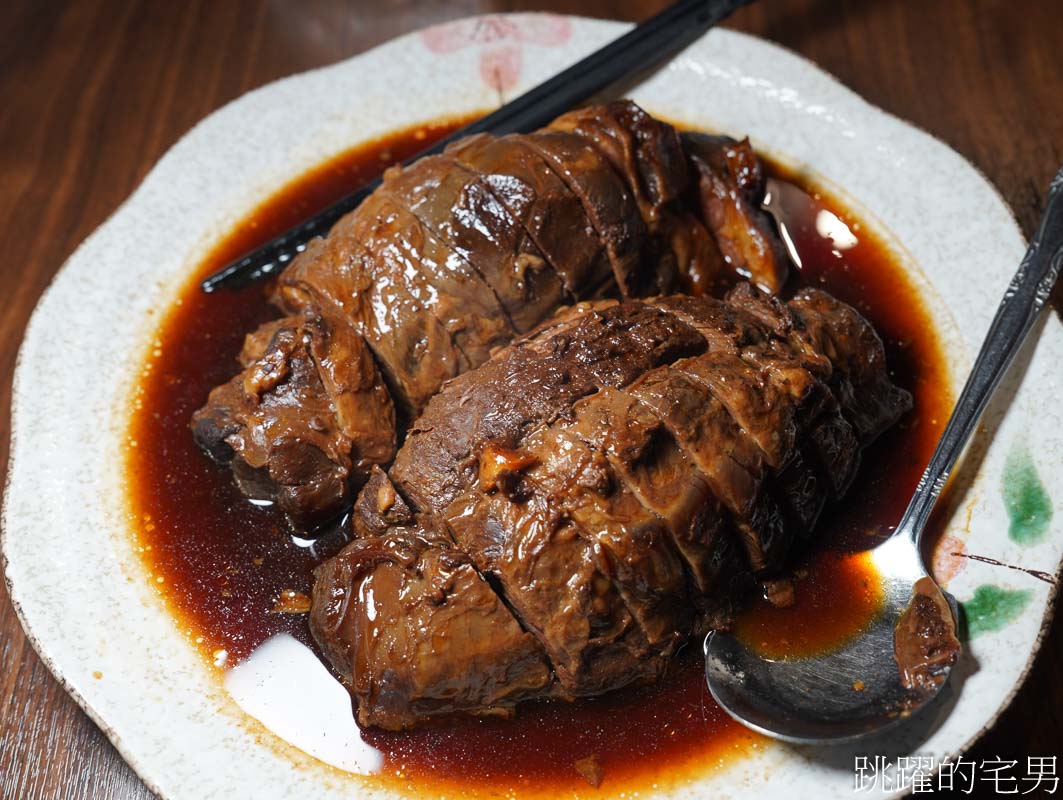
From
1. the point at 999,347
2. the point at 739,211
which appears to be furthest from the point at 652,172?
the point at 999,347

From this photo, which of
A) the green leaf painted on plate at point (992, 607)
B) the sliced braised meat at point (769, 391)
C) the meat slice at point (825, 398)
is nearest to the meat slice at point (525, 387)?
the sliced braised meat at point (769, 391)

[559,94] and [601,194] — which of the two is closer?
[601,194]

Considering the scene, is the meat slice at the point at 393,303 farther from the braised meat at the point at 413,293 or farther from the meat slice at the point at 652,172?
the meat slice at the point at 652,172

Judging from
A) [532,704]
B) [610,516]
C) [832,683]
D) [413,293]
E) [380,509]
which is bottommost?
[532,704]

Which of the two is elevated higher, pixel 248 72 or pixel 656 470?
pixel 248 72

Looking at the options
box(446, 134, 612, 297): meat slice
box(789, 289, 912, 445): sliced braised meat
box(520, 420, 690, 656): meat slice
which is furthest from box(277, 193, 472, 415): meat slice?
box(789, 289, 912, 445): sliced braised meat

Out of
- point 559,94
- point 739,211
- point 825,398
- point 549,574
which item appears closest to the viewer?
point 549,574

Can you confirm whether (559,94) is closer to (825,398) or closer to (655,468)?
(825,398)
